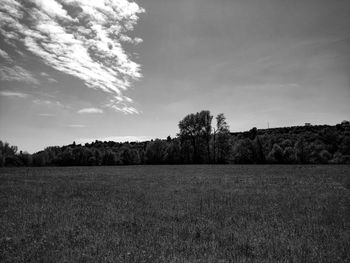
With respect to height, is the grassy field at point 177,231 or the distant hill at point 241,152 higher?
the distant hill at point 241,152

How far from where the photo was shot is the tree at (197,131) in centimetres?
8869

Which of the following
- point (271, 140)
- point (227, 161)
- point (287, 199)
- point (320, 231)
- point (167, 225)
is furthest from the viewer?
point (271, 140)

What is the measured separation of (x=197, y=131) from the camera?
8975cm

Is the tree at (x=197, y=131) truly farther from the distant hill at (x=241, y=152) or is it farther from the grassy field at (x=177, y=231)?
the grassy field at (x=177, y=231)

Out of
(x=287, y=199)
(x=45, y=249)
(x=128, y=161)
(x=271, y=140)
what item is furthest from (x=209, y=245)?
(x=128, y=161)

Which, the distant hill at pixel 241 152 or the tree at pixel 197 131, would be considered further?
the tree at pixel 197 131

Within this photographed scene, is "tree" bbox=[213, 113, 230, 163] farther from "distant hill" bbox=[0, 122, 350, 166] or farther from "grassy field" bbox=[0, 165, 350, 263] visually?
"grassy field" bbox=[0, 165, 350, 263]

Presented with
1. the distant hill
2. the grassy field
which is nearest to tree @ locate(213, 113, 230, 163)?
the distant hill

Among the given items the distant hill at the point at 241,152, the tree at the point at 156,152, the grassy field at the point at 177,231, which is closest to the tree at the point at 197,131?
the distant hill at the point at 241,152

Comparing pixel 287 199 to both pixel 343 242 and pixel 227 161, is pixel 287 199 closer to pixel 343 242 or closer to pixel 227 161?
pixel 343 242

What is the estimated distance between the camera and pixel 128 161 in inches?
4683

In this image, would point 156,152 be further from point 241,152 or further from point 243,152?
point 243,152

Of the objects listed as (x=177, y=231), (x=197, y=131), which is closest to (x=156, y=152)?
(x=197, y=131)

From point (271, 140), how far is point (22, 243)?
10052 cm
